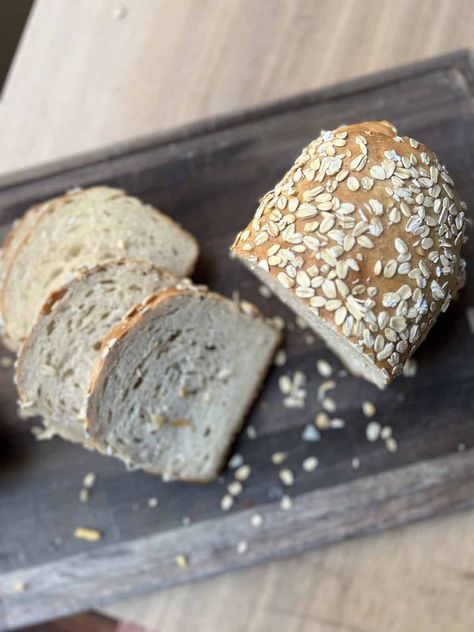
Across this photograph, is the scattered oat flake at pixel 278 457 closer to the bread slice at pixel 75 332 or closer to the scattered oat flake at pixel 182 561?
the scattered oat flake at pixel 182 561

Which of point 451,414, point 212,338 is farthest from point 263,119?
point 451,414

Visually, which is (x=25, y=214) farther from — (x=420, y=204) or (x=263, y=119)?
(x=420, y=204)

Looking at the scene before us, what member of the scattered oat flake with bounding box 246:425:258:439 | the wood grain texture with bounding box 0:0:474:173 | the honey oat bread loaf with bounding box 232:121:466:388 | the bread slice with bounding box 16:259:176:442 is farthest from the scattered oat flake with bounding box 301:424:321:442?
the wood grain texture with bounding box 0:0:474:173

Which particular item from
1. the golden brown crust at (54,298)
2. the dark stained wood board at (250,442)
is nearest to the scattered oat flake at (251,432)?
the dark stained wood board at (250,442)

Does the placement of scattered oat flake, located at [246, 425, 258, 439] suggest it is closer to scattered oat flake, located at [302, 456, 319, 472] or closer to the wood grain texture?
scattered oat flake, located at [302, 456, 319, 472]

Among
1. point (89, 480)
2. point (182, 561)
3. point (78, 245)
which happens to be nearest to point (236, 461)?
point (182, 561)

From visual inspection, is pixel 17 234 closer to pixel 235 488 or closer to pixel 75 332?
pixel 75 332
